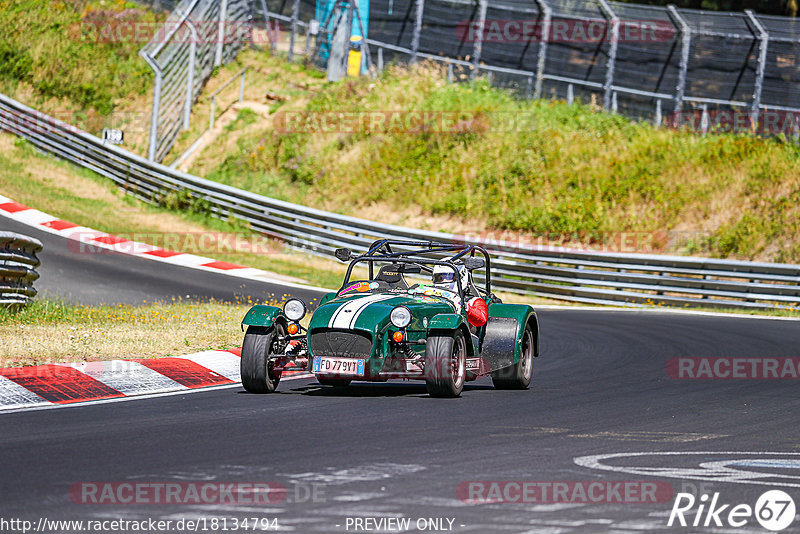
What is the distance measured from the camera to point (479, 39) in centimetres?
2939

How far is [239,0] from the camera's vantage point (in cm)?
3294

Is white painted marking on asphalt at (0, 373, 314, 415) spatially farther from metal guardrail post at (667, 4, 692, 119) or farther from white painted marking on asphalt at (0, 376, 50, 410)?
metal guardrail post at (667, 4, 692, 119)

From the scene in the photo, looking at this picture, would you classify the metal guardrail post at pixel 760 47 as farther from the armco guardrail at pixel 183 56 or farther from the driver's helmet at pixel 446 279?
the driver's helmet at pixel 446 279

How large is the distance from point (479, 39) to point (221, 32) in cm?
832

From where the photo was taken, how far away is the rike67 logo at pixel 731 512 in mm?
4836

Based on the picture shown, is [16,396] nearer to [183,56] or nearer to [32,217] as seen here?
[32,217]

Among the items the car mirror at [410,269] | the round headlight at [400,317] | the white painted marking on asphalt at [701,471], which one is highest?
the car mirror at [410,269]

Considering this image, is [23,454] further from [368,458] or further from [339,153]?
[339,153]

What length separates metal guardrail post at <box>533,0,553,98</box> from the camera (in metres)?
27.5

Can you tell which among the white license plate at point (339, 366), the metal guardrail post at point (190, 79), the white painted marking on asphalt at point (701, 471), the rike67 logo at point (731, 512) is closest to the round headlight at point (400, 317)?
the white license plate at point (339, 366)

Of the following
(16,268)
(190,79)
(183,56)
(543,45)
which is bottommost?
(16,268)

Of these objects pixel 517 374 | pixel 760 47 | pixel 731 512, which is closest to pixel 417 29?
pixel 760 47

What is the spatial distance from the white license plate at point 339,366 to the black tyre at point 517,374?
5.51ft

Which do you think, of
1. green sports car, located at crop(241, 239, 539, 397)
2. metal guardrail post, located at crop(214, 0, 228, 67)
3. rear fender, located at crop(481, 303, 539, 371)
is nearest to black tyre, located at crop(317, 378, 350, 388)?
green sports car, located at crop(241, 239, 539, 397)
